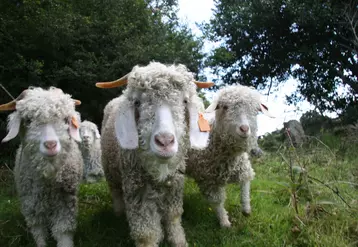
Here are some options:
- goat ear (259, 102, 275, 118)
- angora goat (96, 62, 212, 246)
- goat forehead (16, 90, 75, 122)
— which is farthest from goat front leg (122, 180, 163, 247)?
goat ear (259, 102, 275, 118)

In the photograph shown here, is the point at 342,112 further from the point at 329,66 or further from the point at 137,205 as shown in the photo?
the point at 137,205

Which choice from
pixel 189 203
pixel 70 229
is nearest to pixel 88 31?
pixel 189 203

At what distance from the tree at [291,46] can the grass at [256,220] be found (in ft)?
21.6

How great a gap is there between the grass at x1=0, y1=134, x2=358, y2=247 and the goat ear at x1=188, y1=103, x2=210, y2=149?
2.94 ft

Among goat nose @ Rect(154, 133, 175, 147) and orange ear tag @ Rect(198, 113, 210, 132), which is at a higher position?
orange ear tag @ Rect(198, 113, 210, 132)

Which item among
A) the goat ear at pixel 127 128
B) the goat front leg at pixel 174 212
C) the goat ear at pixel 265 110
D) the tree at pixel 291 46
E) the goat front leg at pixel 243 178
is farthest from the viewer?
the tree at pixel 291 46

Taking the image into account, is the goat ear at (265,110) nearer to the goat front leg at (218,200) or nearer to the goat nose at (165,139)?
the goat front leg at (218,200)

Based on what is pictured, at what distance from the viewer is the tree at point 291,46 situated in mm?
11548

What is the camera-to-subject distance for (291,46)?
12875mm

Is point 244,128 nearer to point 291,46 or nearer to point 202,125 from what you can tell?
point 202,125

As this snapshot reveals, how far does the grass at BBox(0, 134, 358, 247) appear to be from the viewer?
3316 mm

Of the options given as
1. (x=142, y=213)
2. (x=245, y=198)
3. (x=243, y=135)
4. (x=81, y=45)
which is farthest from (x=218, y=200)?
(x=81, y=45)

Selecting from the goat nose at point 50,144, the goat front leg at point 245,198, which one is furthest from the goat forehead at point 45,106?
the goat front leg at point 245,198

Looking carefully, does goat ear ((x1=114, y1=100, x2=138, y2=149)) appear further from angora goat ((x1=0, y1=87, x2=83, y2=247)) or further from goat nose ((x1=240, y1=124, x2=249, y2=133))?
goat nose ((x1=240, y1=124, x2=249, y2=133))
